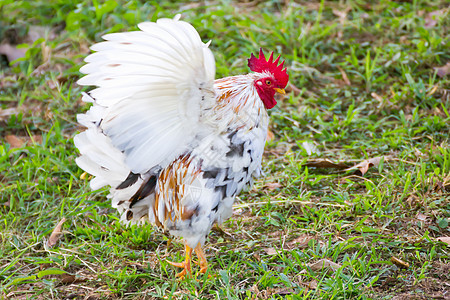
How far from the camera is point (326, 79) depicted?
5.11 meters

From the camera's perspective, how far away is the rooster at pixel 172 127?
269 cm

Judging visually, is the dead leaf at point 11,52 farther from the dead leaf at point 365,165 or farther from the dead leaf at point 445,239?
the dead leaf at point 445,239

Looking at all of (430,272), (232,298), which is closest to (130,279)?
(232,298)

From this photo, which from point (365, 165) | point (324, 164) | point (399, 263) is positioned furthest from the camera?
point (324, 164)

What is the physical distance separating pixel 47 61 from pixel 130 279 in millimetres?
2819

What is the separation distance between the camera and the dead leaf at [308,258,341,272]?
3.11m

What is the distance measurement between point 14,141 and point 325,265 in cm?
273

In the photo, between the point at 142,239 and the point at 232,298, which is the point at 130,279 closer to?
the point at 142,239

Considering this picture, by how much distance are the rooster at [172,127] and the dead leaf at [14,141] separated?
1.58 m

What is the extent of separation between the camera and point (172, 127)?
110 inches

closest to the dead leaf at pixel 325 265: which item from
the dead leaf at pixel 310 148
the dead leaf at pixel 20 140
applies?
the dead leaf at pixel 310 148

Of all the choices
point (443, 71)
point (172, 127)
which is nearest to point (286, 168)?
point (172, 127)

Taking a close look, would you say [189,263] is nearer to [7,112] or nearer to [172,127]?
[172,127]

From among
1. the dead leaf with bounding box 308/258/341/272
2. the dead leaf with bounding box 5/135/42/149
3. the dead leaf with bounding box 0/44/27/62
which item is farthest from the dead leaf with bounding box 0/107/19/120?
the dead leaf with bounding box 308/258/341/272
